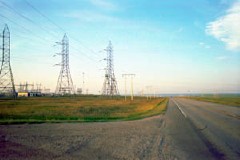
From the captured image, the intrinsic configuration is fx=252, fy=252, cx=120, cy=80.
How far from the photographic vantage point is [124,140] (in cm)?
1112

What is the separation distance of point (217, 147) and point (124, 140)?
12.6 ft

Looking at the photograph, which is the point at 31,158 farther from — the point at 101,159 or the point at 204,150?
the point at 204,150

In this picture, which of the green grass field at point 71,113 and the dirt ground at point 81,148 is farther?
the green grass field at point 71,113

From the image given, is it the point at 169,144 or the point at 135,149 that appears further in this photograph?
the point at 169,144

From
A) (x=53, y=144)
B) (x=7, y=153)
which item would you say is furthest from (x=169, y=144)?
(x=7, y=153)

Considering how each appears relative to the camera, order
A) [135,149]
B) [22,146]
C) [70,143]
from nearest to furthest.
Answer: [135,149], [22,146], [70,143]

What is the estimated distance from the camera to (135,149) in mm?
9102

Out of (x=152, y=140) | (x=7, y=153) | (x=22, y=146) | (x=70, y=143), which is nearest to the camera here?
(x=7, y=153)

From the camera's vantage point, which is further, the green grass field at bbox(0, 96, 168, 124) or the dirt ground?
the green grass field at bbox(0, 96, 168, 124)

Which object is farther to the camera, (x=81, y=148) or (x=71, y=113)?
(x=71, y=113)

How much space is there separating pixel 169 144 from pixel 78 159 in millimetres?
4091

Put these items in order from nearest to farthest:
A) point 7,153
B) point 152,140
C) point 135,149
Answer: point 7,153 → point 135,149 → point 152,140

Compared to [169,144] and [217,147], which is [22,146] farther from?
[217,147]

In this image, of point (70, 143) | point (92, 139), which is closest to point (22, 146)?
point (70, 143)
